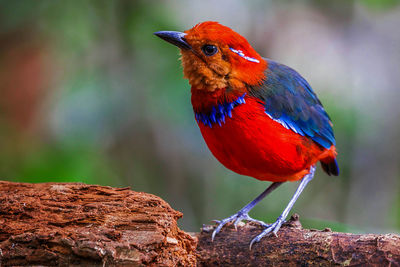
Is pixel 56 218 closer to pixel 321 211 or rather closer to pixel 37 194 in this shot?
pixel 37 194

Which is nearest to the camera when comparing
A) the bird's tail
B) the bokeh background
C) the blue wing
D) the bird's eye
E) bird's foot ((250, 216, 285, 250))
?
bird's foot ((250, 216, 285, 250))

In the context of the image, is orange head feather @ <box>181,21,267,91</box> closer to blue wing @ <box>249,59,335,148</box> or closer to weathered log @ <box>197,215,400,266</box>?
blue wing @ <box>249,59,335,148</box>

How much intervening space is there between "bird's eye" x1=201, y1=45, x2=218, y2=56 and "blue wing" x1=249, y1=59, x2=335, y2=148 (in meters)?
0.43

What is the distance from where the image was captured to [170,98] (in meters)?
5.80

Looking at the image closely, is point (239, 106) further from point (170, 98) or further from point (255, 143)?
point (170, 98)

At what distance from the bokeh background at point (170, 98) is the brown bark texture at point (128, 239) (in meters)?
1.54

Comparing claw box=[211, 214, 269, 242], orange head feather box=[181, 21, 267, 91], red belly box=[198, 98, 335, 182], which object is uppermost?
orange head feather box=[181, 21, 267, 91]

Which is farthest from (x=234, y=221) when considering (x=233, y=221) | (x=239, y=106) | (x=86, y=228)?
(x=86, y=228)

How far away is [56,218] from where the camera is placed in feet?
10.9

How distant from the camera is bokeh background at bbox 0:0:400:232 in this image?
6.00 metres

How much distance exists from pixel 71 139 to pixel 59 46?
149 centimetres

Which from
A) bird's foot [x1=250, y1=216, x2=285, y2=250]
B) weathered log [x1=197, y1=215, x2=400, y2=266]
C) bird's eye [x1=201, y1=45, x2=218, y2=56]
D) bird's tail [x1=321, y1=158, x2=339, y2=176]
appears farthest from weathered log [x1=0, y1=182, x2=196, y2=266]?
bird's tail [x1=321, y1=158, x2=339, y2=176]

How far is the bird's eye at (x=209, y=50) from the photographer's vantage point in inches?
154

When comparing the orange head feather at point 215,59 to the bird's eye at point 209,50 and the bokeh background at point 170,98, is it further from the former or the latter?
the bokeh background at point 170,98
